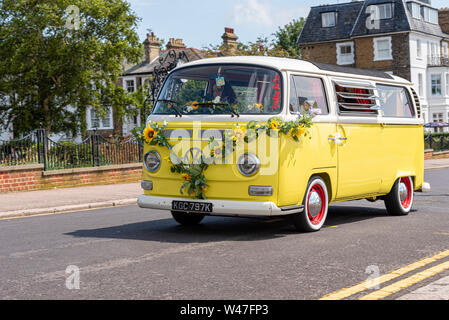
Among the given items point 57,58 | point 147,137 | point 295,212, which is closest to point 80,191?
point 147,137

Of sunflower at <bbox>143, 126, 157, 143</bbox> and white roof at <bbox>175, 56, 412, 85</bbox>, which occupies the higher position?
white roof at <bbox>175, 56, 412, 85</bbox>

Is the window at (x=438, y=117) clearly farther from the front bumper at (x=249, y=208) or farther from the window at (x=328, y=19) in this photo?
the front bumper at (x=249, y=208)

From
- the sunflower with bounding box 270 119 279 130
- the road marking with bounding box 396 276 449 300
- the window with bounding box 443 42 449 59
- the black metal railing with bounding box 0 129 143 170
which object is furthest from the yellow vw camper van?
the window with bounding box 443 42 449 59

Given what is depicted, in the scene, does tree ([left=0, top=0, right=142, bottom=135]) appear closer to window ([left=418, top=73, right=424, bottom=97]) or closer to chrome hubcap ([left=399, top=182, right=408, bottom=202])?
chrome hubcap ([left=399, top=182, right=408, bottom=202])

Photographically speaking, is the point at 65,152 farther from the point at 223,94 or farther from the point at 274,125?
the point at 274,125

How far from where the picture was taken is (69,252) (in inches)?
296

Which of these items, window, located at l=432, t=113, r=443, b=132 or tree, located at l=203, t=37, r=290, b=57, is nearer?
tree, located at l=203, t=37, r=290, b=57

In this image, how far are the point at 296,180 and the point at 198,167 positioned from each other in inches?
51.0

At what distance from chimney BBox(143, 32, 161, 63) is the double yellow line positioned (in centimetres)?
4934

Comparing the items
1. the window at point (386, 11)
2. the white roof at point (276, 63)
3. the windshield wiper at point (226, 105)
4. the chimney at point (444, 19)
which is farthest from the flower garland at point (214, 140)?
the chimney at point (444, 19)

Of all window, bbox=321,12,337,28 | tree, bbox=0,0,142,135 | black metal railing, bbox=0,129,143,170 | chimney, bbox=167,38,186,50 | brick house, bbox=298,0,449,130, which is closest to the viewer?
black metal railing, bbox=0,129,143,170

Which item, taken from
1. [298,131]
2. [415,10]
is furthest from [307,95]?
[415,10]

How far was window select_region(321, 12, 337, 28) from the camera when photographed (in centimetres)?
5859
